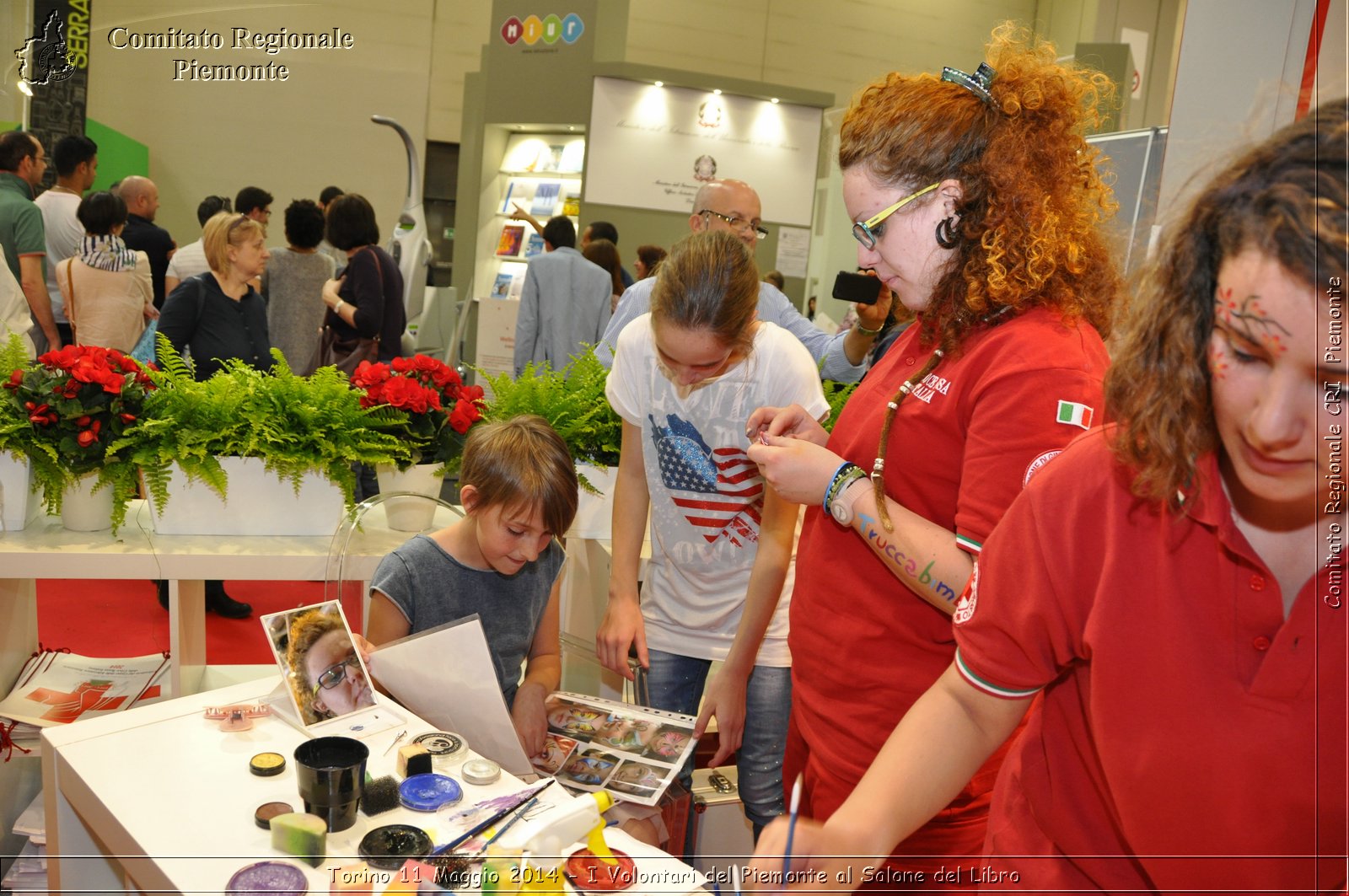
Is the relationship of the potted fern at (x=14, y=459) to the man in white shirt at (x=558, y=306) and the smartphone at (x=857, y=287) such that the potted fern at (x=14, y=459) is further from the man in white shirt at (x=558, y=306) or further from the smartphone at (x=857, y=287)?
the man in white shirt at (x=558, y=306)

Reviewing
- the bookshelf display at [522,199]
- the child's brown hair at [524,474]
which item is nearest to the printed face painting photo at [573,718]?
the child's brown hair at [524,474]

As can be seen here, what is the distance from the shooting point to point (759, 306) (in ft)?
11.7

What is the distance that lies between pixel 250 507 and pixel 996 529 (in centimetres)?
204

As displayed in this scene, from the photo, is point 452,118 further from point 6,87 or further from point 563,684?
point 563,684

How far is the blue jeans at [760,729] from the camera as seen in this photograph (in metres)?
2.02

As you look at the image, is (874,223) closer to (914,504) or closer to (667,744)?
(914,504)

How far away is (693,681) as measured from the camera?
2168 millimetres

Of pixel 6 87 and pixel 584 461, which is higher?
pixel 6 87

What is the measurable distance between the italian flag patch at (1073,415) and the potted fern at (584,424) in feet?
5.49

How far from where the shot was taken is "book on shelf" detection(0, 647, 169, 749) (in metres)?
2.23

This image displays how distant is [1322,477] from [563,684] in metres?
1.76

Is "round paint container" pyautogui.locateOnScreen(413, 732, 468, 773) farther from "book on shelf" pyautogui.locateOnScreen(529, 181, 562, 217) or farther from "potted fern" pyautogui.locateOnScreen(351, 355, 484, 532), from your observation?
"book on shelf" pyautogui.locateOnScreen(529, 181, 562, 217)

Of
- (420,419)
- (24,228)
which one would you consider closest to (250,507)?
(420,419)

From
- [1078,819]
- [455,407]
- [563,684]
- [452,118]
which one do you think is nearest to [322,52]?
[452,118]
